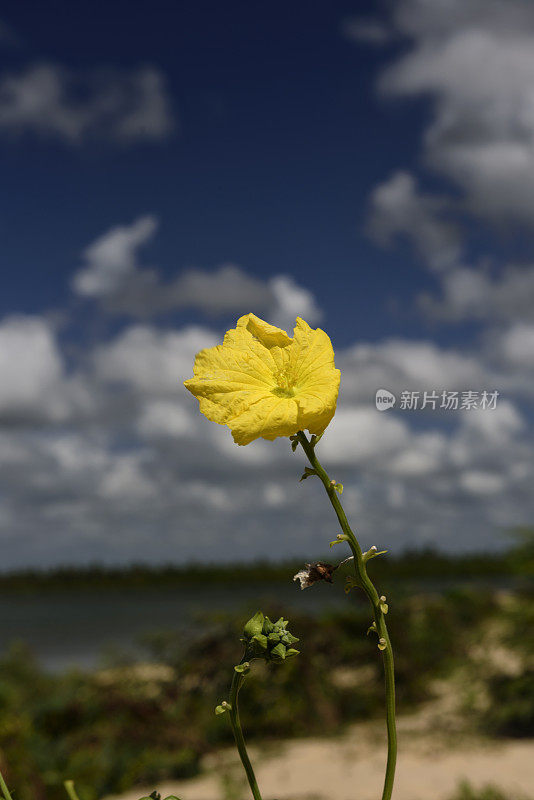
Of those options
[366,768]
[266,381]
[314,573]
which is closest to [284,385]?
[266,381]

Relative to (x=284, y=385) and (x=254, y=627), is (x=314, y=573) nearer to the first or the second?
(x=254, y=627)

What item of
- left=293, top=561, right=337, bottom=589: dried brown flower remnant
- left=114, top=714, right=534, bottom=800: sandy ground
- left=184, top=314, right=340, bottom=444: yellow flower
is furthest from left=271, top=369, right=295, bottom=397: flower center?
left=114, top=714, right=534, bottom=800: sandy ground

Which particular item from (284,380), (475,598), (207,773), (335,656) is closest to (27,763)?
(207,773)

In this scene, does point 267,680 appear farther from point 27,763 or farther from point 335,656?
point 27,763

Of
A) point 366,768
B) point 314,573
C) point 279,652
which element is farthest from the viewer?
point 366,768

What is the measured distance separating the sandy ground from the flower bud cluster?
486 centimetres

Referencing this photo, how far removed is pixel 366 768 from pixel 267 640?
578 cm

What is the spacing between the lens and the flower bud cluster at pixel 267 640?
83cm

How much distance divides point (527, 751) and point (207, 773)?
109 inches

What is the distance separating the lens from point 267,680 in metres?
6.95

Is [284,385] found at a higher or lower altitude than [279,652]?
higher

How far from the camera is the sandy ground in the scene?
17.1 ft

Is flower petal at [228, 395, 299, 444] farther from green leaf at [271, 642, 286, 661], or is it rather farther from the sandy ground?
the sandy ground

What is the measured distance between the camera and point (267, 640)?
84cm
